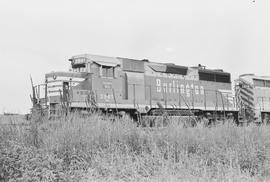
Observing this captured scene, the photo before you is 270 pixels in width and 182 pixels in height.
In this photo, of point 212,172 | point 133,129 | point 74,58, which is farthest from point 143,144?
point 74,58

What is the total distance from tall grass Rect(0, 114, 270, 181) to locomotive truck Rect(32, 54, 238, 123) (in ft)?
12.2

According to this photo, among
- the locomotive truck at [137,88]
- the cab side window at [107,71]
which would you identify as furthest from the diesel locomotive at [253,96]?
the cab side window at [107,71]

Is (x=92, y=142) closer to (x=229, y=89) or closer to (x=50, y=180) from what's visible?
(x=50, y=180)

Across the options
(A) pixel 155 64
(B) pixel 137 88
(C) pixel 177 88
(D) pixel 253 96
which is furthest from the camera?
(D) pixel 253 96

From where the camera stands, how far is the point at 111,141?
5801mm

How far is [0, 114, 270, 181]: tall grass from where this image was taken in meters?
4.49

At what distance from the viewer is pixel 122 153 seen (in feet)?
18.3

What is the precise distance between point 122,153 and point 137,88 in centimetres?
785

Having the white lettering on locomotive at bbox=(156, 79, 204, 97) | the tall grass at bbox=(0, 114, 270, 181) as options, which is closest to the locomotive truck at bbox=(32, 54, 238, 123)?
the white lettering on locomotive at bbox=(156, 79, 204, 97)

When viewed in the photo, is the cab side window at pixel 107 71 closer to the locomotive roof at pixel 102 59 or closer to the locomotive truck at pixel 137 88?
the locomotive truck at pixel 137 88

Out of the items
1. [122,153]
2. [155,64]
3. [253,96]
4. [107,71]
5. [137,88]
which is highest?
[155,64]

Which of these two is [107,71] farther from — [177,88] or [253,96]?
[253,96]

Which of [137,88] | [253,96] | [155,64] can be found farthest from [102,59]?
[253,96]

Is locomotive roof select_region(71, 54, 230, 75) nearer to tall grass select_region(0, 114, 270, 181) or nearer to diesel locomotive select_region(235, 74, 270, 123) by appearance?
diesel locomotive select_region(235, 74, 270, 123)
